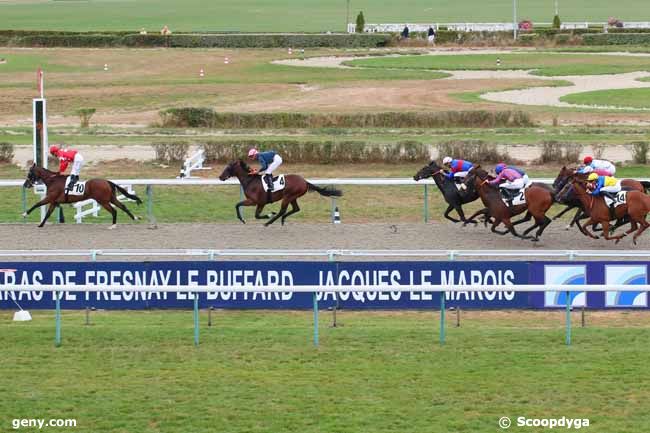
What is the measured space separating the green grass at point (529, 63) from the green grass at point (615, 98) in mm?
5756

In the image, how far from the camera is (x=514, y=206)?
17109 millimetres

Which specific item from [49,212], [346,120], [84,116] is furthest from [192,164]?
[84,116]

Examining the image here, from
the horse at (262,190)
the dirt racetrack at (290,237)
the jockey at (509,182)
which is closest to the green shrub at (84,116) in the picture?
the dirt racetrack at (290,237)

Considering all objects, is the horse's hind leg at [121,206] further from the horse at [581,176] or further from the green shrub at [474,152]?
the green shrub at [474,152]

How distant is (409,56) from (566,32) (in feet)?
35.8

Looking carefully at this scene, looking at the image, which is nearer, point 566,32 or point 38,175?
point 38,175

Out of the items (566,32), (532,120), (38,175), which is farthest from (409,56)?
(38,175)

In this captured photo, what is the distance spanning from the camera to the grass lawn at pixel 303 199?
19.3 metres

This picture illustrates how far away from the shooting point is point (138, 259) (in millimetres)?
→ 15359

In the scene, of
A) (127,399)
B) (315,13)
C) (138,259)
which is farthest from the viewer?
(315,13)

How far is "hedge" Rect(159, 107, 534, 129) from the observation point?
30.7 meters

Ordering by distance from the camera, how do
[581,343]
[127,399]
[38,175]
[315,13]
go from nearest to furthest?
[127,399] → [581,343] → [38,175] → [315,13]

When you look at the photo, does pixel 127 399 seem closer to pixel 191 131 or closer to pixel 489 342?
pixel 489 342

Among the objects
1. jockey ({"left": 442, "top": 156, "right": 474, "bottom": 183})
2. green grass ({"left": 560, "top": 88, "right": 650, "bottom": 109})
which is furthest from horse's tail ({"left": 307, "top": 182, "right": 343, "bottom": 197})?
green grass ({"left": 560, "top": 88, "right": 650, "bottom": 109})
